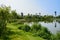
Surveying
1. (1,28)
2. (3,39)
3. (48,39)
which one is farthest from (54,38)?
(1,28)

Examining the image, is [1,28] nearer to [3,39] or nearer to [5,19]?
[5,19]

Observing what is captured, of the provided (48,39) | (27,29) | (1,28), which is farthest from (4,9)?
(48,39)

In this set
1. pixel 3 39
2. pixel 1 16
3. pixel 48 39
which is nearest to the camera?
pixel 3 39

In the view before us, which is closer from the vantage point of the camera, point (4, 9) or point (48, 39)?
point (48, 39)

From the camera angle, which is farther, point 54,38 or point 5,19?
point 5,19

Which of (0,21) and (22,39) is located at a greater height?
(0,21)

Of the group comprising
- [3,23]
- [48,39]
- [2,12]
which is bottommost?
[48,39]

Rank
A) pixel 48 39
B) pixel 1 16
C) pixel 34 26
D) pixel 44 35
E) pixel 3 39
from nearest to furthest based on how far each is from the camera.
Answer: pixel 3 39 → pixel 48 39 → pixel 44 35 → pixel 1 16 → pixel 34 26

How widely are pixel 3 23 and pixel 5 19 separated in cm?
90

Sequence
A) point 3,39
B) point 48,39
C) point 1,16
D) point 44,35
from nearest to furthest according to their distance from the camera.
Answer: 1. point 3,39
2. point 48,39
3. point 44,35
4. point 1,16

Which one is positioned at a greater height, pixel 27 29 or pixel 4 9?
pixel 4 9

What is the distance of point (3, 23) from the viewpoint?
2973 centimetres

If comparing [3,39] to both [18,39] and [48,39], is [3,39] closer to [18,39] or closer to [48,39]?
[18,39]

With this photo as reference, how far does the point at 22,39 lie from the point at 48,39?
4803mm
